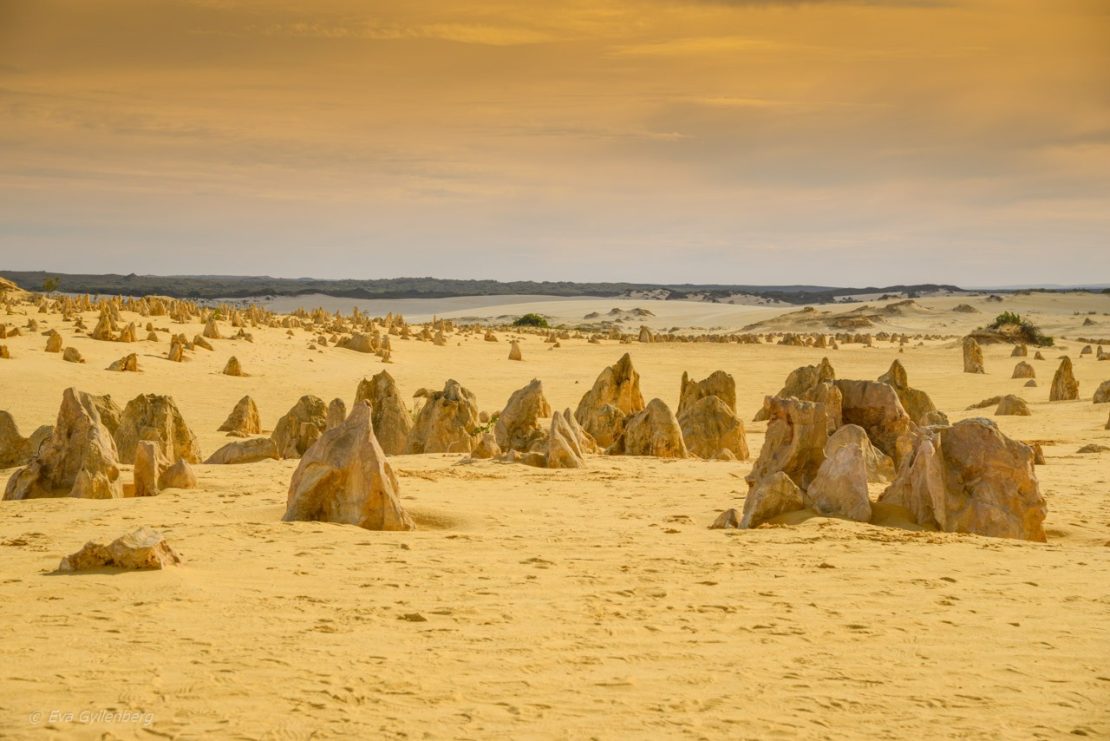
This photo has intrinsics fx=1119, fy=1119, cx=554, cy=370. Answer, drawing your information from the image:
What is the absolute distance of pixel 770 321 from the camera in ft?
212

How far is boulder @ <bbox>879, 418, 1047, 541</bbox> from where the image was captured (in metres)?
8.52

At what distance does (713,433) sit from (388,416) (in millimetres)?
4471

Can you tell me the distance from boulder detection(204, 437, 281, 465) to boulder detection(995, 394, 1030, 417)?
12947mm

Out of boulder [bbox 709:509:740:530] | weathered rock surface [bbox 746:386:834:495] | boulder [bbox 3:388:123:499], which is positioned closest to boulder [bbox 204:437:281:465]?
boulder [bbox 3:388:123:499]

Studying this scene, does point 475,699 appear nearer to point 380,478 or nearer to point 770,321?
point 380,478

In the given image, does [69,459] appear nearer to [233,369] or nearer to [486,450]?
[486,450]

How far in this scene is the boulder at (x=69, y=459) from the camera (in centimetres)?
972

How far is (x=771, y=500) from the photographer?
8719mm

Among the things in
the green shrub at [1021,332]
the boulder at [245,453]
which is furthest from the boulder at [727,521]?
the green shrub at [1021,332]

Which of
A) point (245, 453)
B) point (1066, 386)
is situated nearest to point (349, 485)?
point (245, 453)

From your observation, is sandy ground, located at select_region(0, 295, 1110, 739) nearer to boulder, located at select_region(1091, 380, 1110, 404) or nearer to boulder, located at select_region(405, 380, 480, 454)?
boulder, located at select_region(405, 380, 480, 454)

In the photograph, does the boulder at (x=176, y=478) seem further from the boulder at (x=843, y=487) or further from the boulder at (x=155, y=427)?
the boulder at (x=843, y=487)

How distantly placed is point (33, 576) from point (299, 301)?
83.3 metres

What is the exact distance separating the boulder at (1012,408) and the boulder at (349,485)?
562 inches
